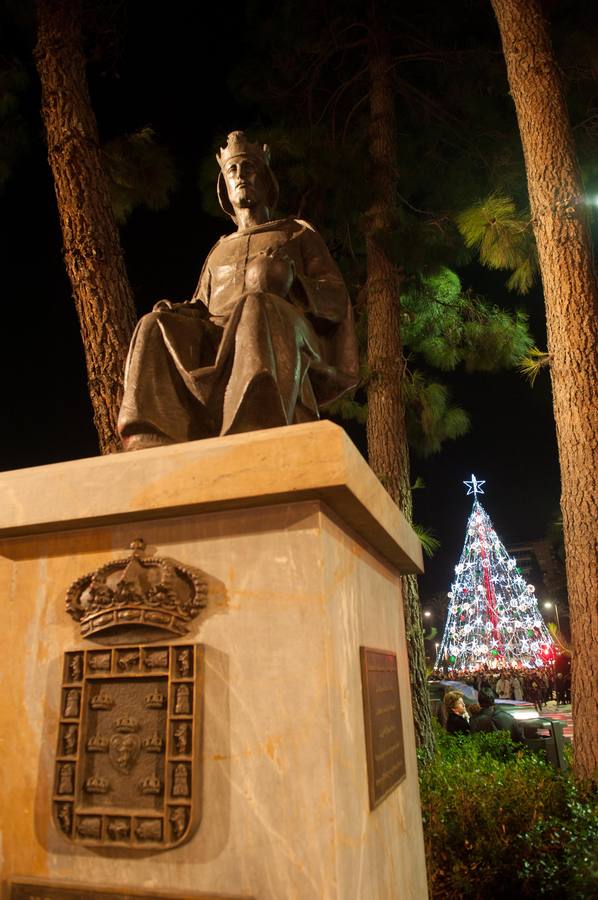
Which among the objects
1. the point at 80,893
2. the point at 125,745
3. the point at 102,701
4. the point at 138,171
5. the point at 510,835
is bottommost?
the point at 510,835

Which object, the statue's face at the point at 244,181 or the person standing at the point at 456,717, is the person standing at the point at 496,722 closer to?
the person standing at the point at 456,717

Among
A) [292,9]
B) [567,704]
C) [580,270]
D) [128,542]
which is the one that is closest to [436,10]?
[292,9]

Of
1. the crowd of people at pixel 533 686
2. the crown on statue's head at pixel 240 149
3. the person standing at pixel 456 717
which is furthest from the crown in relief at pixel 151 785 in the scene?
the crowd of people at pixel 533 686

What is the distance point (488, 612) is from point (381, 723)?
22.0 m

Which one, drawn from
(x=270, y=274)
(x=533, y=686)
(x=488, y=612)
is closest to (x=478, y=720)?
(x=270, y=274)

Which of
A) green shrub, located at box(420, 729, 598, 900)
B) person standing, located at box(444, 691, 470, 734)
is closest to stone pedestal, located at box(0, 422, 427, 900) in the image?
green shrub, located at box(420, 729, 598, 900)

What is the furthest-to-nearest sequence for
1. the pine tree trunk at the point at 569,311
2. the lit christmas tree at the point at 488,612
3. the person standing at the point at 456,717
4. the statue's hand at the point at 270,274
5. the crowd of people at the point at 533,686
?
the lit christmas tree at the point at 488,612 → the crowd of people at the point at 533,686 → the person standing at the point at 456,717 → the pine tree trunk at the point at 569,311 → the statue's hand at the point at 270,274

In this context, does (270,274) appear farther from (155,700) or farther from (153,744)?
(153,744)

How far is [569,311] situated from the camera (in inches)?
214

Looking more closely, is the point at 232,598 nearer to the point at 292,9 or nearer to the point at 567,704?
the point at 292,9

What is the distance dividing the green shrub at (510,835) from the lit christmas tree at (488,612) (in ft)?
57.1

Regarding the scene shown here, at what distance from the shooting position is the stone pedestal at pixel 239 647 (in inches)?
63.2

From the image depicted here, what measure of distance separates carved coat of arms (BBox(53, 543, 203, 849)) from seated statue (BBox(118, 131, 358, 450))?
0.75 meters

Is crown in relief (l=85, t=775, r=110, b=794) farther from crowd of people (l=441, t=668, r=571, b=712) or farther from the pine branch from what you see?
crowd of people (l=441, t=668, r=571, b=712)
